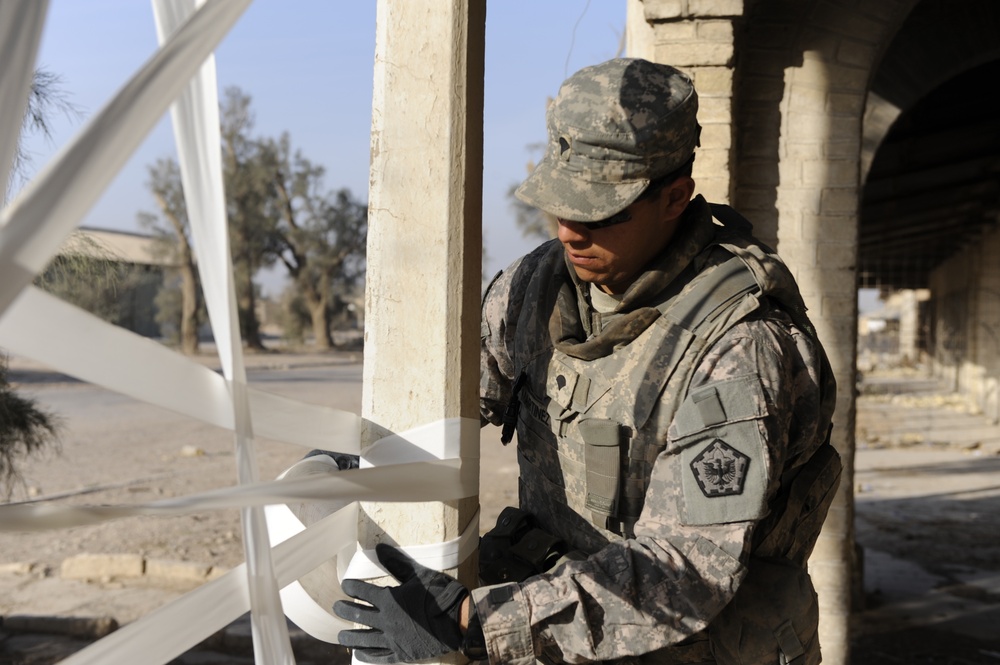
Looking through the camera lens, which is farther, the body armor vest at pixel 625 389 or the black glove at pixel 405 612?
the body armor vest at pixel 625 389

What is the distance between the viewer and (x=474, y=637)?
1.45m

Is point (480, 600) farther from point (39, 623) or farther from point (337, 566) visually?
point (39, 623)

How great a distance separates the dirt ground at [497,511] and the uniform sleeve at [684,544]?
204 cm

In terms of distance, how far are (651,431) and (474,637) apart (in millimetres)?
543

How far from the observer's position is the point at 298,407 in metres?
1.34

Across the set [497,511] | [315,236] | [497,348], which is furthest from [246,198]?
[497,348]

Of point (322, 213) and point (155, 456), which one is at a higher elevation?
point (322, 213)

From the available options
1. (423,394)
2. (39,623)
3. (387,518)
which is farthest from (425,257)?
(39,623)

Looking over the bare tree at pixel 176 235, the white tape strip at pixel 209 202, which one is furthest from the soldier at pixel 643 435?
the bare tree at pixel 176 235

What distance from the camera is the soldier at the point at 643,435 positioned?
1.52m

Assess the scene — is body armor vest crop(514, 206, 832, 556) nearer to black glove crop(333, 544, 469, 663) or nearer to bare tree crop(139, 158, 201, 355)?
black glove crop(333, 544, 469, 663)

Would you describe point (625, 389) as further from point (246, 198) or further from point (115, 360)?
point (246, 198)

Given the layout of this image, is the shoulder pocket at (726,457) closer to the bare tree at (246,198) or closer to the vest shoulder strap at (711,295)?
the vest shoulder strap at (711,295)

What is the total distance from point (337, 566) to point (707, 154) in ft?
9.44
